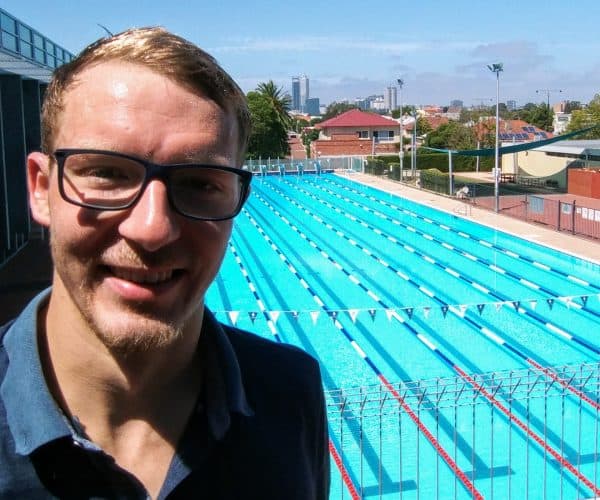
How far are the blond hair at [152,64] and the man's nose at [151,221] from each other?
214 mm

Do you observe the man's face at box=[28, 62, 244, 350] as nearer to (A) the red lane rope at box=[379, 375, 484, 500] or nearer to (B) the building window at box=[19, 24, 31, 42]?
(A) the red lane rope at box=[379, 375, 484, 500]

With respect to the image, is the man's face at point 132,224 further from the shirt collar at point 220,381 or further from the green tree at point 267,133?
the green tree at point 267,133

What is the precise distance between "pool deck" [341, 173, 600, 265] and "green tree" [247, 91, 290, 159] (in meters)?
17.5

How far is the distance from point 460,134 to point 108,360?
161ft

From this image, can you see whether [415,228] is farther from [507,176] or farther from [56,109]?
[56,109]

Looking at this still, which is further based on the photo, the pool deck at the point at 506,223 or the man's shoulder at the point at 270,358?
the pool deck at the point at 506,223

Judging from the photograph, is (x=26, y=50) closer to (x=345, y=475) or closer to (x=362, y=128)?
(x=345, y=475)

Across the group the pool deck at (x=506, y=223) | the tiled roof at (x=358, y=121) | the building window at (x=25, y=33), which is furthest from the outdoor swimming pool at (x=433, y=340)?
the tiled roof at (x=358, y=121)

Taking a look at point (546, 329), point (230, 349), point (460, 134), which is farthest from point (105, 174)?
point (460, 134)

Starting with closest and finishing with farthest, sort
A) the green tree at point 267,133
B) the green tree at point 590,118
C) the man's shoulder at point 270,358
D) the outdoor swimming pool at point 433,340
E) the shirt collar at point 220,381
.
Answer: the shirt collar at point 220,381, the man's shoulder at point 270,358, the outdoor swimming pool at point 433,340, the green tree at point 590,118, the green tree at point 267,133

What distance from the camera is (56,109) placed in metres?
1.33

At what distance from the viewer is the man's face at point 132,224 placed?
125cm

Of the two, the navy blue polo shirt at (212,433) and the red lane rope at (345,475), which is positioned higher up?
the navy blue polo shirt at (212,433)

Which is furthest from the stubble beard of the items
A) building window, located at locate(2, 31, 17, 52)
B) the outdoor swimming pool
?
building window, located at locate(2, 31, 17, 52)
